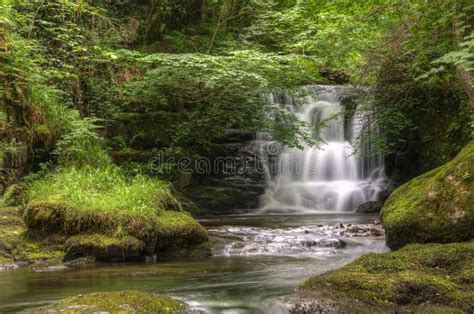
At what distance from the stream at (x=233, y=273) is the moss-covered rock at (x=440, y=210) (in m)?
1.15

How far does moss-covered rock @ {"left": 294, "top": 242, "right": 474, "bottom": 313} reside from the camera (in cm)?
416

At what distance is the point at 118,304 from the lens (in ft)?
13.4

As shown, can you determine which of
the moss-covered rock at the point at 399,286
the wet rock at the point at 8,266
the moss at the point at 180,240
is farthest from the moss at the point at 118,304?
the moss at the point at 180,240

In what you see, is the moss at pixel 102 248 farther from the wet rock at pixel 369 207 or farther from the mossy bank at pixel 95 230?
the wet rock at pixel 369 207

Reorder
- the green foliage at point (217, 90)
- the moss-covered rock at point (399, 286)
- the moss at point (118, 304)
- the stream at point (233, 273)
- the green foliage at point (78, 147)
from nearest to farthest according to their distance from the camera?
1. the moss at point (118, 304)
2. the moss-covered rock at point (399, 286)
3. the stream at point (233, 273)
4. the green foliage at point (78, 147)
5. the green foliage at point (217, 90)

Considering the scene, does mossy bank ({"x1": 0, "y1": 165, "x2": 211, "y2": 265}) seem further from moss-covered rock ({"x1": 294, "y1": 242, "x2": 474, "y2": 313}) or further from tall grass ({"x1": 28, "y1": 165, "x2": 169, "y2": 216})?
moss-covered rock ({"x1": 294, "y1": 242, "x2": 474, "y2": 313})

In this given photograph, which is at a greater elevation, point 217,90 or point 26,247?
point 217,90

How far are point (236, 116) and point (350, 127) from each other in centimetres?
500

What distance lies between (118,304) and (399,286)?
244 centimetres

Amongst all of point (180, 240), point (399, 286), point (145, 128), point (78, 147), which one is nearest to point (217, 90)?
point (145, 128)

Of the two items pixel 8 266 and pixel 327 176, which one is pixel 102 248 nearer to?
pixel 8 266

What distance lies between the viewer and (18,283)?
19.7 ft

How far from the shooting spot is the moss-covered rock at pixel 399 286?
4160mm

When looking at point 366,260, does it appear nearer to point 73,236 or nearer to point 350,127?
point 73,236
